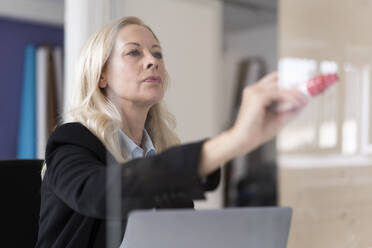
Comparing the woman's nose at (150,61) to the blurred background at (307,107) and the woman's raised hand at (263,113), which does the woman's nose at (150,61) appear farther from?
the woman's raised hand at (263,113)

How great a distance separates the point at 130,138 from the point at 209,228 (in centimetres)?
15

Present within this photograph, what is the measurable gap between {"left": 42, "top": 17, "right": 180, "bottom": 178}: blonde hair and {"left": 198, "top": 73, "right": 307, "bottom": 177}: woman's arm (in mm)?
73

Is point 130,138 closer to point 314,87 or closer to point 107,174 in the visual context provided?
point 107,174

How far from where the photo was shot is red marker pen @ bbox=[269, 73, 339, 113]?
0.50 metres

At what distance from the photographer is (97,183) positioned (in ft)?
1.90

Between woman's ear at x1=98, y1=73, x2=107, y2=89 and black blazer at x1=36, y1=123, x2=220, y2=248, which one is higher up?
woman's ear at x1=98, y1=73, x2=107, y2=89

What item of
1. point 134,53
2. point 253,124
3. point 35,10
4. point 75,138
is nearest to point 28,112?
point 35,10

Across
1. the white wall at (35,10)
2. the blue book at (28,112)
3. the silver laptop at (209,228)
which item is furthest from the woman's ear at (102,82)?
the white wall at (35,10)

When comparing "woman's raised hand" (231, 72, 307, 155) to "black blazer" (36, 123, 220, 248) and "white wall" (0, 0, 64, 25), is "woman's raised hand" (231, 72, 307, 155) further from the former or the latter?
"white wall" (0, 0, 64, 25)

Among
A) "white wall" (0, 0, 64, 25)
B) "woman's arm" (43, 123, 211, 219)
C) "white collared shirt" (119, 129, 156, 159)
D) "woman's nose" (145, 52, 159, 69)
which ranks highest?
"white wall" (0, 0, 64, 25)

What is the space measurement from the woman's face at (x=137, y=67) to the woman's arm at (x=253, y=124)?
4.6 inches

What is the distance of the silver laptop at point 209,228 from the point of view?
1.77 feet

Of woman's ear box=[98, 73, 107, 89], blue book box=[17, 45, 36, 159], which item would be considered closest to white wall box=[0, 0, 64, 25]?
blue book box=[17, 45, 36, 159]

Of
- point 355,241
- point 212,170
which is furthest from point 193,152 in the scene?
point 355,241
